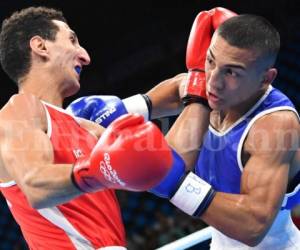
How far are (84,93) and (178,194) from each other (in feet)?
12.5

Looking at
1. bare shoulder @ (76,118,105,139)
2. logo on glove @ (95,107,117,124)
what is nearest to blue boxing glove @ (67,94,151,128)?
logo on glove @ (95,107,117,124)

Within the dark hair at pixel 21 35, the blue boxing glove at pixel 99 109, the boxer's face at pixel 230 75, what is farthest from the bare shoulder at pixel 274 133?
the dark hair at pixel 21 35

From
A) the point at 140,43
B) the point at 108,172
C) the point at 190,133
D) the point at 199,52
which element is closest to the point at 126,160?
the point at 108,172

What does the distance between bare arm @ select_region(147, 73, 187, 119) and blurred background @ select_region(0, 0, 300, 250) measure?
2.87 m

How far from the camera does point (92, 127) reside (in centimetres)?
228

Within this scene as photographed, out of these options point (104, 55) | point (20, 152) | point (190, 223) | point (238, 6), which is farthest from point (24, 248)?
point (20, 152)

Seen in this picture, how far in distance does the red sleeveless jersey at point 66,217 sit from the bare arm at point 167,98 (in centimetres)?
71

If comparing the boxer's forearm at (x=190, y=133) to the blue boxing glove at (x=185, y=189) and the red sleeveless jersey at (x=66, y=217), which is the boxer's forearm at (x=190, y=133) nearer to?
the blue boxing glove at (x=185, y=189)

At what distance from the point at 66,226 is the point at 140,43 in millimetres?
3867

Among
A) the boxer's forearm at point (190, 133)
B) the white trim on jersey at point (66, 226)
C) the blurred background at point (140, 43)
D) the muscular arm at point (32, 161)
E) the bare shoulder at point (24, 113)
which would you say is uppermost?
the bare shoulder at point (24, 113)

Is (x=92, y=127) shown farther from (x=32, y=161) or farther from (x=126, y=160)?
(x=126, y=160)

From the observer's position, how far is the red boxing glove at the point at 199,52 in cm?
229

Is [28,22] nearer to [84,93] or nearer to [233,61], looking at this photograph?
[233,61]

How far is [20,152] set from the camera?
5.82 feet
